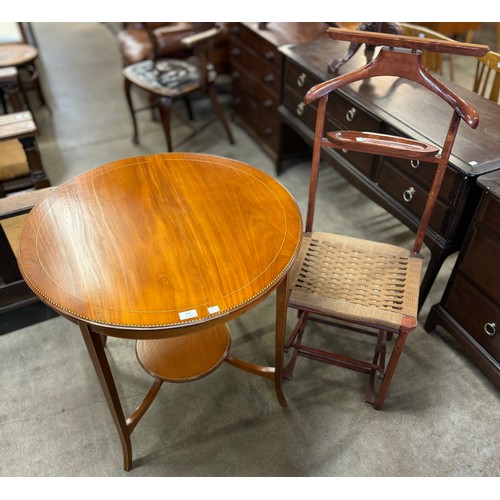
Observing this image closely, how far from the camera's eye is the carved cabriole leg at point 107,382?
1.30 metres

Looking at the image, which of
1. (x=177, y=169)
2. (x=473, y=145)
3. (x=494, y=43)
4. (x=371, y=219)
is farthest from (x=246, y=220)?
(x=494, y=43)

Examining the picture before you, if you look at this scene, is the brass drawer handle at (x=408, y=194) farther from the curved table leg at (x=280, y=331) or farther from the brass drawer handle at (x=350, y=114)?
the curved table leg at (x=280, y=331)

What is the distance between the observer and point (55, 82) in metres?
4.23

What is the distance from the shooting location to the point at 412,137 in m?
1.81

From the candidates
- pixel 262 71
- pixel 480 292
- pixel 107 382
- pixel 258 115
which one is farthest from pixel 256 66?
pixel 107 382

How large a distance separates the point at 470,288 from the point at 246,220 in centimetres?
97

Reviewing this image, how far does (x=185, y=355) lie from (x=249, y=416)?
13.6 inches

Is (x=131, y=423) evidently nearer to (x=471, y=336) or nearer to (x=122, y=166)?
(x=122, y=166)

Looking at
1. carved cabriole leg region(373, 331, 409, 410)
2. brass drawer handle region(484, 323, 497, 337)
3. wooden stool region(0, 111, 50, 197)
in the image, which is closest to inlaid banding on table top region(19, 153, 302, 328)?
carved cabriole leg region(373, 331, 409, 410)

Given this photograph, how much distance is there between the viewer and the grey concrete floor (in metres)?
1.68

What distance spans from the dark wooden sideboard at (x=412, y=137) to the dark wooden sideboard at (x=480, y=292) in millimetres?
73

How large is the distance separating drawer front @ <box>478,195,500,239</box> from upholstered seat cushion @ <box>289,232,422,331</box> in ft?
0.84

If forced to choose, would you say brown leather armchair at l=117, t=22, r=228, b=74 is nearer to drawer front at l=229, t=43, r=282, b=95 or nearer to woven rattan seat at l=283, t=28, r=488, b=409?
drawer front at l=229, t=43, r=282, b=95

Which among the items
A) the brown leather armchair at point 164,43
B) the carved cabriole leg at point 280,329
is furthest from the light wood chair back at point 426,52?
the carved cabriole leg at point 280,329
